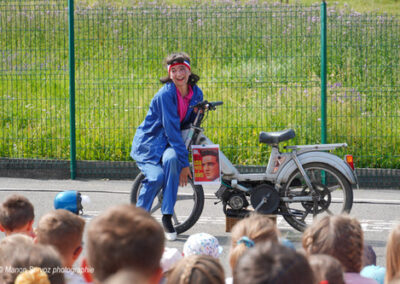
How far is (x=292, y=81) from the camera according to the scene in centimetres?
1011

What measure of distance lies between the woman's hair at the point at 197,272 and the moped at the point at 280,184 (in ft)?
13.9

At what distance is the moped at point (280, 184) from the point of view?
736 cm

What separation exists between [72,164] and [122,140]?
2.64ft

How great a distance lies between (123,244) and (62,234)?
1570 mm

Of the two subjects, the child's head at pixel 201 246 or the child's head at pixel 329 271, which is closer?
the child's head at pixel 329 271

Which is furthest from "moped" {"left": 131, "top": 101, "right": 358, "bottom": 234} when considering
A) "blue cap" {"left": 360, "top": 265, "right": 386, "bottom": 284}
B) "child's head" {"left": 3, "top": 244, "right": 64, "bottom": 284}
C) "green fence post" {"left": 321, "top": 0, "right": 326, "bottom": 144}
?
"child's head" {"left": 3, "top": 244, "right": 64, "bottom": 284}

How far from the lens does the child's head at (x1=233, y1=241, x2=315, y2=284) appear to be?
2.43m

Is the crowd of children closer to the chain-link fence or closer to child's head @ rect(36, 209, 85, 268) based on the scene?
child's head @ rect(36, 209, 85, 268)

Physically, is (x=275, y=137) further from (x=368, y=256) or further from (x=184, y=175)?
(x=368, y=256)

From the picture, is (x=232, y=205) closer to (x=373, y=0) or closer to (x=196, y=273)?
(x=196, y=273)

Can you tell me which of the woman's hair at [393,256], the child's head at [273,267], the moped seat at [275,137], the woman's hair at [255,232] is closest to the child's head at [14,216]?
the woman's hair at [255,232]

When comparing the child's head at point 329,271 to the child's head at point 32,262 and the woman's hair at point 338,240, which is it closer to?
the woman's hair at point 338,240

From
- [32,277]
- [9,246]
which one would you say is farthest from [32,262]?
[9,246]

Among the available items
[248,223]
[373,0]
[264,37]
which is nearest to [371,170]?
[264,37]
